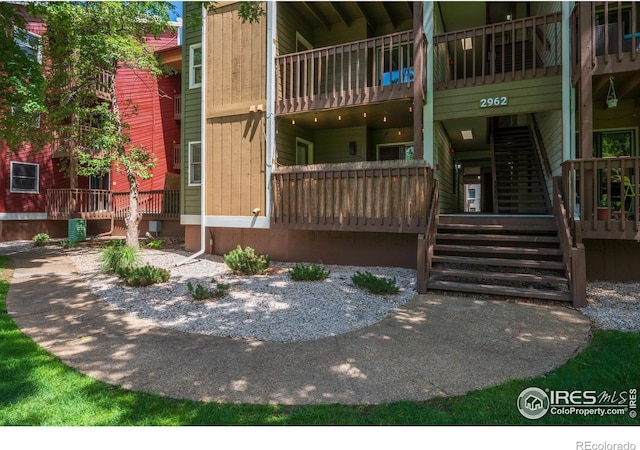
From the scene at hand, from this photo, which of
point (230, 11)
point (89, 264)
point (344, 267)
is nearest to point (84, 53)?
point (230, 11)

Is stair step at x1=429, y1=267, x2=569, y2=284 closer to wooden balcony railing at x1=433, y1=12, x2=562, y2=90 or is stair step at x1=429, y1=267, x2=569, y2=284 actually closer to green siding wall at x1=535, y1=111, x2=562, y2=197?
green siding wall at x1=535, y1=111, x2=562, y2=197

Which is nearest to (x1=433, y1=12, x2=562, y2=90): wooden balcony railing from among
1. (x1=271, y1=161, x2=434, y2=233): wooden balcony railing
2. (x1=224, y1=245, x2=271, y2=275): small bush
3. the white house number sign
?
the white house number sign

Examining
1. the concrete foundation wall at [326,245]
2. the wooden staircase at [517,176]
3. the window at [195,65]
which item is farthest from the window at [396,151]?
the window at [195,65]

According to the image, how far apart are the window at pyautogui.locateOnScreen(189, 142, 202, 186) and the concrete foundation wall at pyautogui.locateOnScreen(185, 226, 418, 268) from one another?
1.76 m

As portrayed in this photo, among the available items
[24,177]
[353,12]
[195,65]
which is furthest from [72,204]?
[353,12]

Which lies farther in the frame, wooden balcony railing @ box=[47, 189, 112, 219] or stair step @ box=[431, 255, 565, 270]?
wooden balcony railing @ box=[47, 189, 112, 219]

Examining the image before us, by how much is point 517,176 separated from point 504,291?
6.25m

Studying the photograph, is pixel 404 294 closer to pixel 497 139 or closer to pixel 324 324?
pixel 324 324

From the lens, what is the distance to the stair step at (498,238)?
6.21m

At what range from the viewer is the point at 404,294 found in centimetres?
599

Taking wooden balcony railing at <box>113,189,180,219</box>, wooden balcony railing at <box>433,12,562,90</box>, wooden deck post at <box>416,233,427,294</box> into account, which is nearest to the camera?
wooden deck post at <box>416,233,427,294</box>

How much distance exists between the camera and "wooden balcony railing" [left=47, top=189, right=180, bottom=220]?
1568 cm

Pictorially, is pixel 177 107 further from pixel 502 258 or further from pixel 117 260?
pixel 502 258

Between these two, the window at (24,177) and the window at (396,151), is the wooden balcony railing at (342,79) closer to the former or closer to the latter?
the window at (396,151)
